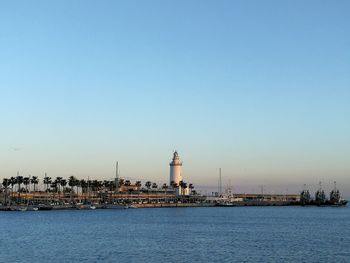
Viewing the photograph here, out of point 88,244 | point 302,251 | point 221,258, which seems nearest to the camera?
point 221,258

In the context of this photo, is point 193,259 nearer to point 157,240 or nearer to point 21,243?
point 157,240

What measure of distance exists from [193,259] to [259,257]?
25.8 ft

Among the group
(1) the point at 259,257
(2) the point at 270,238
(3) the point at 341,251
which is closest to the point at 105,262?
(1) the point at 259,257

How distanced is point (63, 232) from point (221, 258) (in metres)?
44.9

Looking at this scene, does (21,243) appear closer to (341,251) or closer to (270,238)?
(270,238)

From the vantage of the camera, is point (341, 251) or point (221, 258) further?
point (341, 251)

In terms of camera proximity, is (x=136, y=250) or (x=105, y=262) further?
(x=136, y=250)

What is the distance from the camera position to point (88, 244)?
81.8 meters

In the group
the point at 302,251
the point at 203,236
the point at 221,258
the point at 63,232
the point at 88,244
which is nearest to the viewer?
the point at 221,258

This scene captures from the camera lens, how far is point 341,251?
7519cm

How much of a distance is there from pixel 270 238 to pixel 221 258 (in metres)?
27.3

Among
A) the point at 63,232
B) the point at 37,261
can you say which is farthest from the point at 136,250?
the point at 63,232

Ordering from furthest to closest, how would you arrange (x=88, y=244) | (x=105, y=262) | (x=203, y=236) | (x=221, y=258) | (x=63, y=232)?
(x=63, y=232) < (x=203, y=236) < (x=88, y=244) < (x=221, y=258) < (x=105, y=262)

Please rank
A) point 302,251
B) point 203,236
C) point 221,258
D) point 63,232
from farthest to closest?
point 63,232
point 203,236
point 302,251
point 221,258
